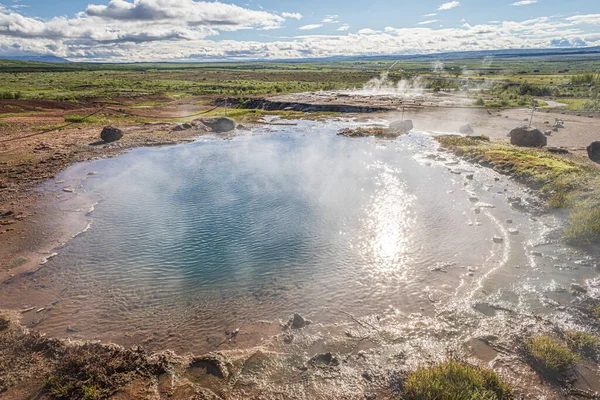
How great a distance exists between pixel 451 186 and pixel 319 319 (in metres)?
15.2

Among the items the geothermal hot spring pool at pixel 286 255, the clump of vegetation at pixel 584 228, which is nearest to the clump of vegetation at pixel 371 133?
the geothermal hot spring pool at pixel 286 255

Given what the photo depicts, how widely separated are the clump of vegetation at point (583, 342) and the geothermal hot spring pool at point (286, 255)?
3.87ft

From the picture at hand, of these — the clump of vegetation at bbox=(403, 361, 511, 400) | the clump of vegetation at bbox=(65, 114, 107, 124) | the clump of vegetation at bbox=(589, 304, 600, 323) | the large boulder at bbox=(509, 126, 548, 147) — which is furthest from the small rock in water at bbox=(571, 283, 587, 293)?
the clump of vegetation at bbox=(65, 114, 107, 124)

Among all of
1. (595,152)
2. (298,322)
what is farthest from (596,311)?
(595,152)

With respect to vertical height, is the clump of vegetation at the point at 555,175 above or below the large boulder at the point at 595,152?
below

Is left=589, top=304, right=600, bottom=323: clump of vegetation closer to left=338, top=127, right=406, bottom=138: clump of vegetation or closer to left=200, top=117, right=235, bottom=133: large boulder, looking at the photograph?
left=338, top=127, right=406, bottom=138: clump of vegetation

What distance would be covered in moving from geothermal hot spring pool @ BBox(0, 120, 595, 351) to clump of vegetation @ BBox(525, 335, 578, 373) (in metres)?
1.50

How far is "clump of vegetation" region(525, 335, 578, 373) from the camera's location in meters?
8.12

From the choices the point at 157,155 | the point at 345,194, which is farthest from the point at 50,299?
the point at 157,155

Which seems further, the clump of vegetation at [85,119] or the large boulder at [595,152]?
the clump of vegetation at [85,119]

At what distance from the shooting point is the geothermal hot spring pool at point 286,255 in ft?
33.8

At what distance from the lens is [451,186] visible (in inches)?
835

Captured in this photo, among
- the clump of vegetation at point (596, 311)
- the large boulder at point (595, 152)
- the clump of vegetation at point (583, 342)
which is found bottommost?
the clump of vegetation at point (583, 342)

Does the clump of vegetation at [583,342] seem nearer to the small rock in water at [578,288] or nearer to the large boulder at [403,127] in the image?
the small rock in water at [578,288]
